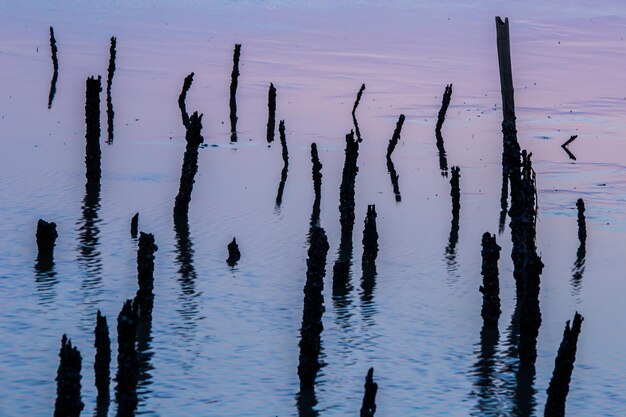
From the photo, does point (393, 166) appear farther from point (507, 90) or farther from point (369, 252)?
point (507, 90)

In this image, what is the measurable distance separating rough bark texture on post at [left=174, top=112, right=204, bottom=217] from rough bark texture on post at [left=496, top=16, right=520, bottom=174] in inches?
441

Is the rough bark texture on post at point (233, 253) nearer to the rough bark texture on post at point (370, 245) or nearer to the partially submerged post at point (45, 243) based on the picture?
the rough bark texture on post at point (370, 245)

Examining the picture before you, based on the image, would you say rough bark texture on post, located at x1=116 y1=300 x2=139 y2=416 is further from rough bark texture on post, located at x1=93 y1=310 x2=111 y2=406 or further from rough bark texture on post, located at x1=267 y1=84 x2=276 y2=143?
rough bark texture on post, located at x1=267 y1=84 x2=276 y2=143

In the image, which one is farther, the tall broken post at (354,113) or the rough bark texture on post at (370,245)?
the tall broken post at (354,113)

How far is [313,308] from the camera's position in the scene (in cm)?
2192

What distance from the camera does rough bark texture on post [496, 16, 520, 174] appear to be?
26562 millimetres

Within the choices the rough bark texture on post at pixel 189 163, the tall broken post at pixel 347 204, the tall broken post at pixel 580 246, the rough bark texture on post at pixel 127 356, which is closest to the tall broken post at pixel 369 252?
the tall broken post at pixel 347 204

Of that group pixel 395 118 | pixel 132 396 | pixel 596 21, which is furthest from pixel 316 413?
pixel 596 21

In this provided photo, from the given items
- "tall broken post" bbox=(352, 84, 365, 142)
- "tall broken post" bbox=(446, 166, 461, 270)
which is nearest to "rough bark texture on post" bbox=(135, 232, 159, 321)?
"tall broken post" bbox=(446, 166, 461, 270)

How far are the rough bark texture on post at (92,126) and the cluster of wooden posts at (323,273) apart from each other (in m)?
0.03

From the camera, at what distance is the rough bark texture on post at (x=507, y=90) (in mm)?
26562

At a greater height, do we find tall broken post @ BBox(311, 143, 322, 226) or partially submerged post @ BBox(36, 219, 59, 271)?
tall broken post @ BBox(311, 143, 322, 226)

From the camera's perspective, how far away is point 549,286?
3198 centimetres

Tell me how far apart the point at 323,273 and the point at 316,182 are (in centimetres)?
1824
